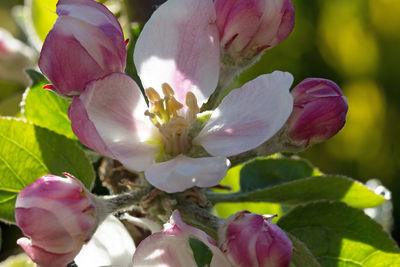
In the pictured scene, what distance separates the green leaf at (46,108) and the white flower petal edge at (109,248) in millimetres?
245

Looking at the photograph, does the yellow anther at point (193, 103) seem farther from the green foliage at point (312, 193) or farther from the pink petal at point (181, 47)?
the green foliage at point (312, 193)

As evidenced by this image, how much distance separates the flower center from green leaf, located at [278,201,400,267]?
226 millimetres

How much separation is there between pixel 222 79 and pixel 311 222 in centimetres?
28

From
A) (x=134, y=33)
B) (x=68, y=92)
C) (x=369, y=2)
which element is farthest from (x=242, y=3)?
(x=369, y=2)

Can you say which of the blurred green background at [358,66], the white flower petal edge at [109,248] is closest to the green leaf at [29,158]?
the white flower petal edge at [109,248]

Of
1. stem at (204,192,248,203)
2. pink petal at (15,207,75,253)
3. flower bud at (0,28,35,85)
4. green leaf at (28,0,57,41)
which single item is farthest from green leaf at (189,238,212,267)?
flower bud at (0,28,35,85)

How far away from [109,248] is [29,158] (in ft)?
0.64

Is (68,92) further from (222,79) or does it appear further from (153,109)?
(222,79)

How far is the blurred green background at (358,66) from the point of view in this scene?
3.78m

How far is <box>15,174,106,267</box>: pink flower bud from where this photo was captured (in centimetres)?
80

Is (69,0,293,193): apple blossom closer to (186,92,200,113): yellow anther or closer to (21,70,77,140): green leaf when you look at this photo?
(186,92,200,113): yellow anther

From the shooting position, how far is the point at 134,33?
4.33 feet

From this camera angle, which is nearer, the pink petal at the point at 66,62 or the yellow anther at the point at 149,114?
the pink petal at the point at 66,62

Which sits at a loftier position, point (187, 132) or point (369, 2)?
point (187, 132)
